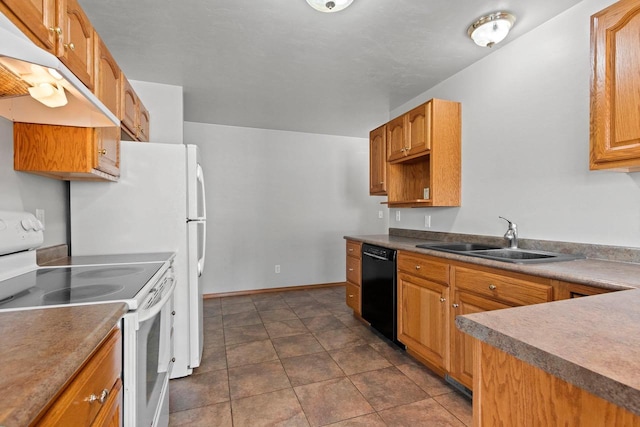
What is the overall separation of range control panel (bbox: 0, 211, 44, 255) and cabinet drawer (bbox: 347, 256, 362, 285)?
8.10ft

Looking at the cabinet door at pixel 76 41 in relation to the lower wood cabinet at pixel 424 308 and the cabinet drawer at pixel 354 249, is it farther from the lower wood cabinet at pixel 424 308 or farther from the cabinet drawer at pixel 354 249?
the cabinet drawer at pixel 354 249

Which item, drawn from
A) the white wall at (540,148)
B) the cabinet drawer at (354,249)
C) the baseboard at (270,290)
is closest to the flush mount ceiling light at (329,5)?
the white wall at (540,148)

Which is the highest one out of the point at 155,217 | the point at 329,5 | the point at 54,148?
the point at 329,5

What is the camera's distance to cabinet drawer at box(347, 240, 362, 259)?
10.5 feet

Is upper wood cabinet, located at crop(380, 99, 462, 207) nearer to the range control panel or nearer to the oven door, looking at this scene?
the oven door

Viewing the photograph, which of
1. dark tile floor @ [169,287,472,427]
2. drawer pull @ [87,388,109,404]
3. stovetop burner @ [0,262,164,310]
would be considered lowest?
dark tile floor @ [169,287,472,427]

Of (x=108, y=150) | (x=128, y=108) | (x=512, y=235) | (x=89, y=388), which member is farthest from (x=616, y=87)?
(x=128, y=108)

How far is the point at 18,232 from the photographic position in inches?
55.9

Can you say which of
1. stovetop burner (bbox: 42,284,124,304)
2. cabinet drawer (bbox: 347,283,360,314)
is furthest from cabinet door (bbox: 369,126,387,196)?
stovetop burner (bbox: 42,284,124,304)

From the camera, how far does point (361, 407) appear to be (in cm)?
188

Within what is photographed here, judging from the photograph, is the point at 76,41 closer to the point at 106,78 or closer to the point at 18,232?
the point at 106,78

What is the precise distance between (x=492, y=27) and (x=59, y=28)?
7.61ft

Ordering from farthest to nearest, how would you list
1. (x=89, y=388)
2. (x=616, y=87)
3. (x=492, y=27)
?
(x=492, y=27)
(x=616, y=87)
(x=89, y=388)

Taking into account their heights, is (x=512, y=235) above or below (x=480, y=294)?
above
